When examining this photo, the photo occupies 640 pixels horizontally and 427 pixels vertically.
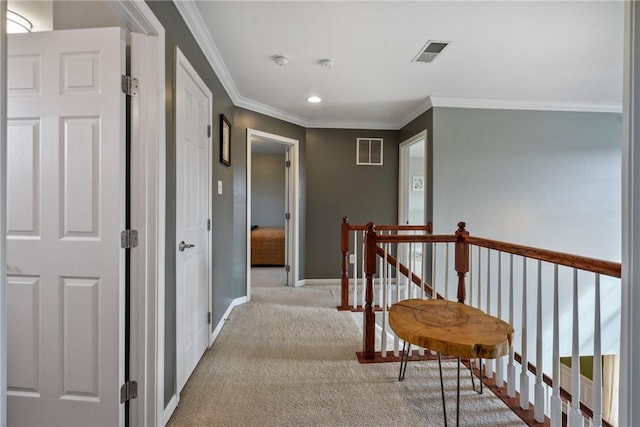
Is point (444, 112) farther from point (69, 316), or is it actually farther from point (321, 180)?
point (69, 316)

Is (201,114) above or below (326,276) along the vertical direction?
above

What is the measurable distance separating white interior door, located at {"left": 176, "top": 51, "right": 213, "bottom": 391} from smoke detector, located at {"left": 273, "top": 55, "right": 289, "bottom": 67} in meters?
0.61

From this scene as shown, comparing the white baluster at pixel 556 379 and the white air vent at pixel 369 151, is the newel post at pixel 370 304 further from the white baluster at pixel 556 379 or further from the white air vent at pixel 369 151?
the white air vent at pixel 369 151

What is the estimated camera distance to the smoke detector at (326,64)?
2.45m

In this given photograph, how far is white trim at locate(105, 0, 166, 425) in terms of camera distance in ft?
4.63

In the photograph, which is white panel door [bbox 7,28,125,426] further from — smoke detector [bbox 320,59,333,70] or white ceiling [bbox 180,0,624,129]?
smoke detector [bbox 320,59,333,70]

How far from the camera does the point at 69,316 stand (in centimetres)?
142

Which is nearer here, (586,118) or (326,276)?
(586,118)

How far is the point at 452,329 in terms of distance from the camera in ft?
4.52

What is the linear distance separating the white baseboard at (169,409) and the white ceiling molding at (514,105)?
3.53 m

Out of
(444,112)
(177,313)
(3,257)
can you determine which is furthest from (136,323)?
(444,112)

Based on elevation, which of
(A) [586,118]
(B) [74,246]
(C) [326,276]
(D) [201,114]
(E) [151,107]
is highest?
(A) [586,118]

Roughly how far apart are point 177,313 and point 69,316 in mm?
488

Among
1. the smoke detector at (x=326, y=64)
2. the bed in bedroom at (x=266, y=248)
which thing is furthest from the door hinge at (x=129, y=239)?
the bed in bedroom at (x=266, y=248)
